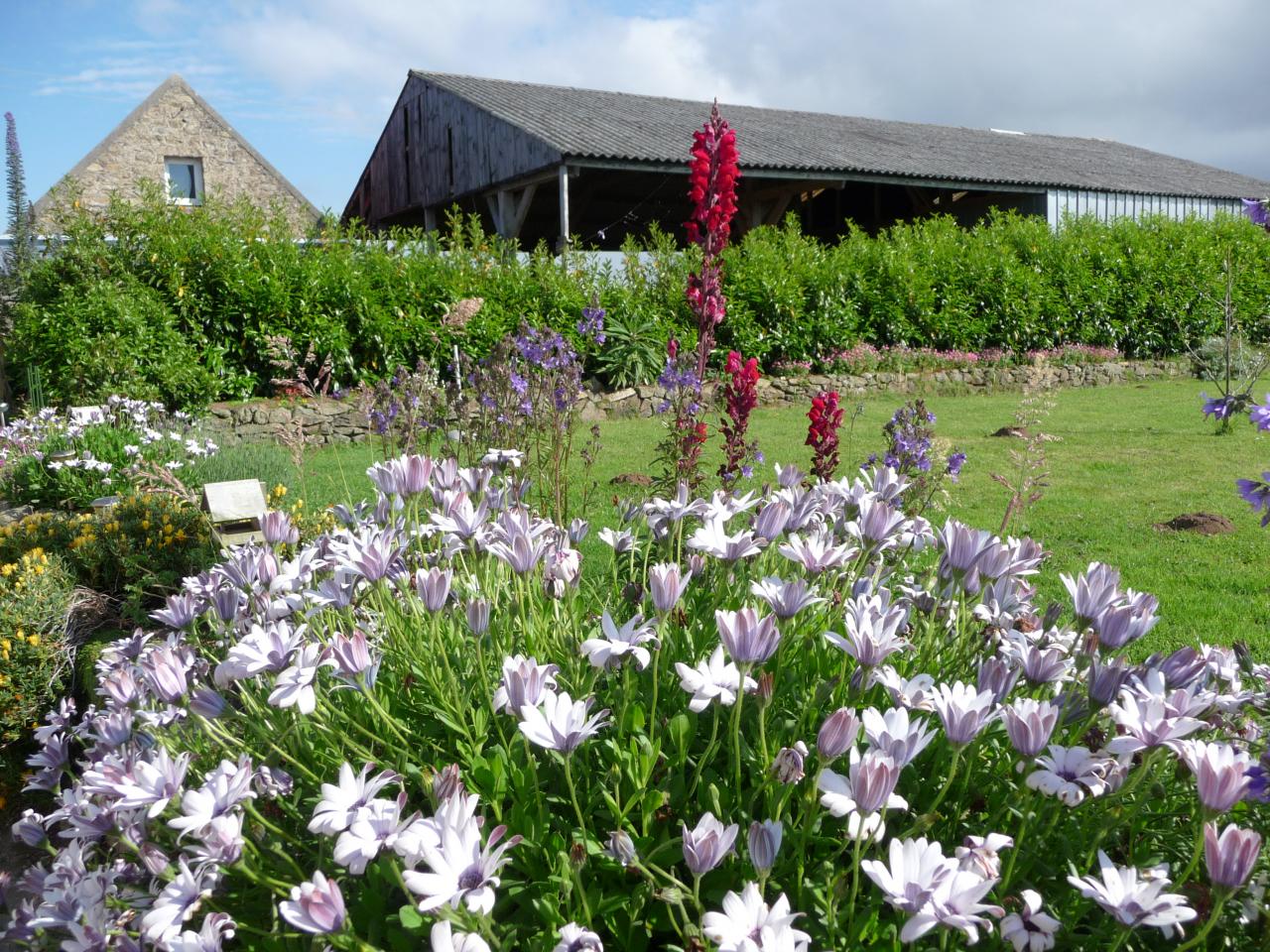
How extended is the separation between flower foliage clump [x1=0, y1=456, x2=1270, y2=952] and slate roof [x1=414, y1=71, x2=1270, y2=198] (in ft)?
42.6

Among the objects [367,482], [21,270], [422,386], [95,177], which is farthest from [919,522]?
[95,177]

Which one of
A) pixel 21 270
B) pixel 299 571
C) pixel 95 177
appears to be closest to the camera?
pixel 299 571

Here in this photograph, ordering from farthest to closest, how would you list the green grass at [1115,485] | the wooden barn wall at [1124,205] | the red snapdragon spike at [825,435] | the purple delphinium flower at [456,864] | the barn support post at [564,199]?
the wooden barn wall at [1124,205] < the barn support post at [564,199] < the green grass at [1115,485] < the red snapdragon spike at [825,435] < the purple delphinium flower at [456,864]

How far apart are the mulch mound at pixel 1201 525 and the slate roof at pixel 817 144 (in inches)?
410

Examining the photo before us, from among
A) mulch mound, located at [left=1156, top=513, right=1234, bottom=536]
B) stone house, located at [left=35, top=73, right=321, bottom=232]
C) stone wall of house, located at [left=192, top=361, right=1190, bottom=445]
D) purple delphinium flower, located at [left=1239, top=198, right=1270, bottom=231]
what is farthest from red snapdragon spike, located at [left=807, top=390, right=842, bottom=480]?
stone house, located at [left=35, top=73, right=321, bottom=232]

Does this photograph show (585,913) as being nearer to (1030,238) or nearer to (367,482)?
(367,482)

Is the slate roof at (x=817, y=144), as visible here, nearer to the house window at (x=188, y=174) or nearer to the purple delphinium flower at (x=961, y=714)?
the house window at (x=188, y=174)

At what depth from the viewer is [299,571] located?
1.93 m

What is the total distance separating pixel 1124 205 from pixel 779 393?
41.6ft

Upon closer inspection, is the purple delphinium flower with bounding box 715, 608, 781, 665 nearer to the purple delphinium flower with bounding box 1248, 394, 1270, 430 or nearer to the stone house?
the purple delphinium flower with bounding box 1248, 394, 1270, 430

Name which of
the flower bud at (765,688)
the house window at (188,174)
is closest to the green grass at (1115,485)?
the flower bud at (765,688)

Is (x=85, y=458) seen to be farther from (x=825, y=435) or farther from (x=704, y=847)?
(x=704, y=847)

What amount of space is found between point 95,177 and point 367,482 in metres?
20.0

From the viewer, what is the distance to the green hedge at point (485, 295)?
873 centimetres
